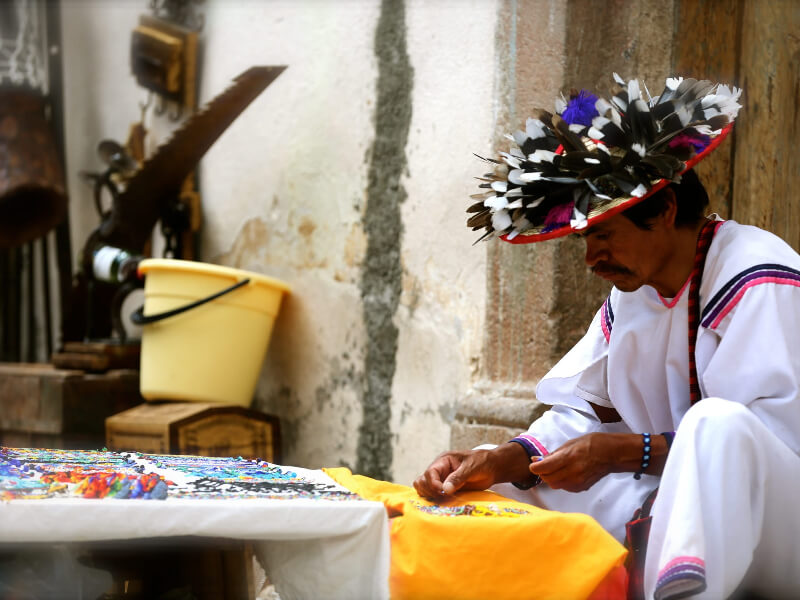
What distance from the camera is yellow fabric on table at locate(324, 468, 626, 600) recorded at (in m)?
1.83

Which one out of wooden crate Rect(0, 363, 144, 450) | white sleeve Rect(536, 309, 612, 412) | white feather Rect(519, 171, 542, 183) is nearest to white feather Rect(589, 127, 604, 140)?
white feather Rect(519, 171, 542, 183)

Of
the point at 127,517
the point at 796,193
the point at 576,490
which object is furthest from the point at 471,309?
the point at 127,517

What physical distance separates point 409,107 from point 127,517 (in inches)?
109

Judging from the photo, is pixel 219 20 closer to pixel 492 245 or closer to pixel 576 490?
pixel 492 245

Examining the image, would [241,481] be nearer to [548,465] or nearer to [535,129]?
[548,465]

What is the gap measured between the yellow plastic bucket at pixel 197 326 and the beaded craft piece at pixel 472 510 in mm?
2560

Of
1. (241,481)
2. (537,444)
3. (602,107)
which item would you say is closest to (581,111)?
(602,107)

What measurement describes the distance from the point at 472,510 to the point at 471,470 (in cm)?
30

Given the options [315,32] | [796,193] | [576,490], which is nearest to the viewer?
[576,490]

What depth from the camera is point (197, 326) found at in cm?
451

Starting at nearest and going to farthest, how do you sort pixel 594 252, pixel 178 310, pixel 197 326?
pixel 594 252 < pixel 178 310 < pixel 197 326

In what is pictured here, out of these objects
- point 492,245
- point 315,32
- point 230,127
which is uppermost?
point 315,32

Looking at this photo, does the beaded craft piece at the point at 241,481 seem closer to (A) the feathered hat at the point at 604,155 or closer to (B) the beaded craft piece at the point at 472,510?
(B) the beaded craft piece at the point at 472,510

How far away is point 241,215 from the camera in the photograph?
538 centimetres
